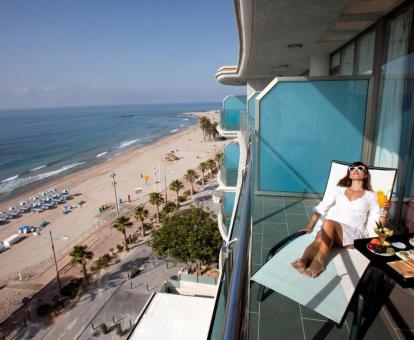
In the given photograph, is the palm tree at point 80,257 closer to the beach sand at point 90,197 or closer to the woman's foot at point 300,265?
the beach sand at point 90,197

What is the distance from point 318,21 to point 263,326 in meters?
4.34

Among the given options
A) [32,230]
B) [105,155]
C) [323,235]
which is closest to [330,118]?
[323,235]

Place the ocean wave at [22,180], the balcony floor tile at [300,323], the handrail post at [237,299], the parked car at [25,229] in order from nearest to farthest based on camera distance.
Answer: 1. the handrail post at [237,299]
2. the balcony floor tile at [300,323]
3. the parked car at [25,229]
4. the ocean wave at [22,180]

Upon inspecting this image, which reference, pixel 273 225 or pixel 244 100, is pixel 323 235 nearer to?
pixel 273 225

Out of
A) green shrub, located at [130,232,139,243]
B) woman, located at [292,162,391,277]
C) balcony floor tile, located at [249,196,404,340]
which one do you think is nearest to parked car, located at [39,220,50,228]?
green shrub, located at [130,232,139,243]

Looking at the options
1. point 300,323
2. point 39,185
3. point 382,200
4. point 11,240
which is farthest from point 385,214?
point 39,185

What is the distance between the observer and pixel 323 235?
9.50ft

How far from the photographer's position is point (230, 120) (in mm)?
10484

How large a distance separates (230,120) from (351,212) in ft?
25.0

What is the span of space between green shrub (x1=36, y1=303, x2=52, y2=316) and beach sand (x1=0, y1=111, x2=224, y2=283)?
4.36 m

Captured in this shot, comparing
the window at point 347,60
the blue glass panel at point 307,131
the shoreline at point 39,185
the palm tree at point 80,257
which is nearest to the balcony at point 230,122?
the window at point 347,60

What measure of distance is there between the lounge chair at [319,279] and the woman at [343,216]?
0.27 ft

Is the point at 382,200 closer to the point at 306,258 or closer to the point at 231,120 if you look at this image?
the point at 306,258

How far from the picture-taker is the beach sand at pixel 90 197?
67.7 ft
